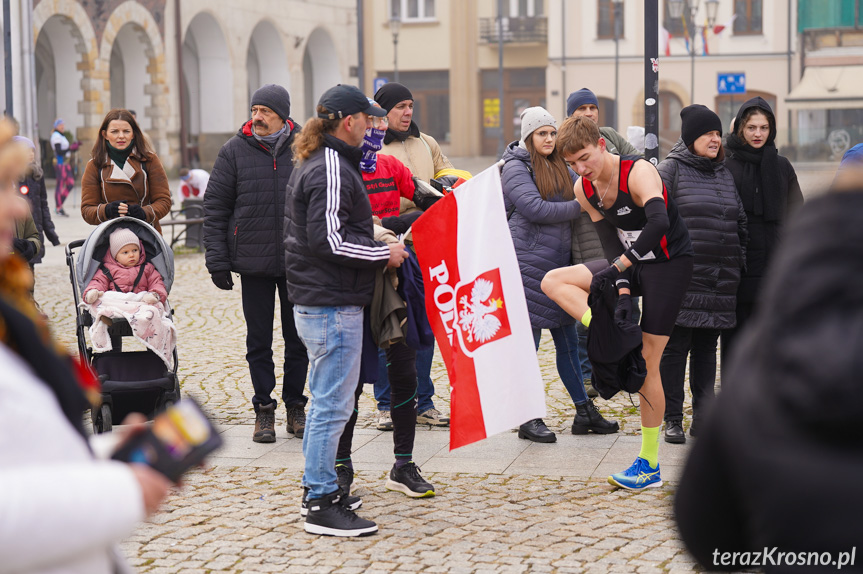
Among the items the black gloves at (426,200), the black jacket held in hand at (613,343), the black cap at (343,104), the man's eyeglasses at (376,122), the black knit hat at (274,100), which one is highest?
the black knit hat at (274,100)

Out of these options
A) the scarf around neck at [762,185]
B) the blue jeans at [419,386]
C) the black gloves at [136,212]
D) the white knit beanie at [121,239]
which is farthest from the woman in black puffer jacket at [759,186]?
the black gloves at [136,212]

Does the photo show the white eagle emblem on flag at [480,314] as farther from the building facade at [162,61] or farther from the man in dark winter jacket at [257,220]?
the building facade at [162,61]

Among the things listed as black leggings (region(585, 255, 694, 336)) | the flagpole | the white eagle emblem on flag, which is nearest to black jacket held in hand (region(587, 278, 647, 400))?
black leggings (region(585, 255, 694, 336))

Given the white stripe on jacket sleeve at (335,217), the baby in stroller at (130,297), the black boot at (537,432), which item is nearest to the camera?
the white stripe on jacket sleeve at (335,217)

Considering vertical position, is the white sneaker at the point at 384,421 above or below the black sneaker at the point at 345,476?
below

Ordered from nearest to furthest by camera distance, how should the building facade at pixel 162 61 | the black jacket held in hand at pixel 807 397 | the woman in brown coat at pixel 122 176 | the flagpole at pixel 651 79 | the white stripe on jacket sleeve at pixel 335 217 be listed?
the black jacket held in hand at pixel 807 397 → the white stripe on jacket sleeve at pixel 335 217 → the woman in brown coat at pixel 122 176 → the flagpole at pixel 651 79 → the building facade at pixel 162 61

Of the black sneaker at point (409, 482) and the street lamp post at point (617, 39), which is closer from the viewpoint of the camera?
the black sneaker at point (409, 482)

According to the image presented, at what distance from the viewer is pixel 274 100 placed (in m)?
6.64

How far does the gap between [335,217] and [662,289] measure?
5.89 feet

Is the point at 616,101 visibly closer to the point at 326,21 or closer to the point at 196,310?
the point at 326,21

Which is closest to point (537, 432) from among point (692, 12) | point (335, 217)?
point (335, 217)

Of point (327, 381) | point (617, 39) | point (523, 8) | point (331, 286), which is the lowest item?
point (327, 381)

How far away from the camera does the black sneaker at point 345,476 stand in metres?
5.50

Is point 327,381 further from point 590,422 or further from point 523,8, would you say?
point 523,8
